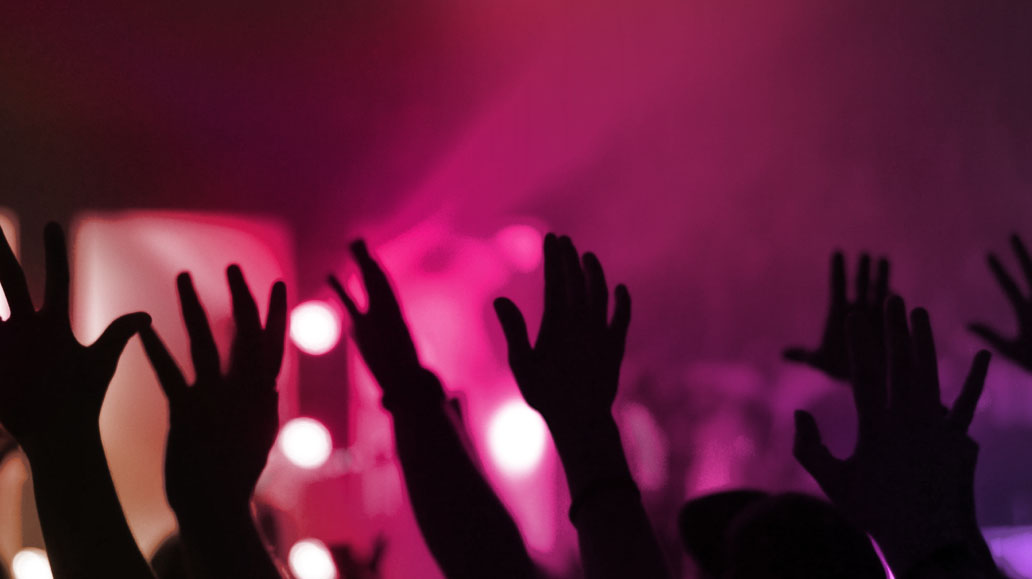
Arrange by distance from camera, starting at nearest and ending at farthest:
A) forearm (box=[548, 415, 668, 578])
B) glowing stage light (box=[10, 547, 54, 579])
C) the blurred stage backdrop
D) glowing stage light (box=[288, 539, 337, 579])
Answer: forearm (box=[548, 415, 668, 578]) < the blurred stage backdrop < glowing stage light (box=[10, 547, 54, 579]) < glowing stage light (box=[288, 539, 337, 579])

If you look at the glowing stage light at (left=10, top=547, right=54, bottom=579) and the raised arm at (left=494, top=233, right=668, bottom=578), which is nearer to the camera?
the raised arm at (left=494, top=233, right=668, bottom=578)

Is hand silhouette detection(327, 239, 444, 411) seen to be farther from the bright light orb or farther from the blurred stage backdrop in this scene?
the bright light orb

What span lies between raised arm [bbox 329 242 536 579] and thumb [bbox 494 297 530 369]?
0.13 meters

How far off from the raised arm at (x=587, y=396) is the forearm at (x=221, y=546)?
240mm

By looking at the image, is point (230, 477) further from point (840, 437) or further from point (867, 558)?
point (840, 437)

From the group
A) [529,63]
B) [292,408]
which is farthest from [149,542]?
[529,63]

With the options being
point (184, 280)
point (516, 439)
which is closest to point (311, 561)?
point (516, 439)

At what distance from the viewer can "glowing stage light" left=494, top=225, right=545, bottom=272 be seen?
2.06 m

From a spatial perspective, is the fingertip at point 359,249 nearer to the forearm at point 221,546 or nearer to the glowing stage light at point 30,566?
the forearm at point 221,546

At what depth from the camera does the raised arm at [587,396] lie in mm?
542

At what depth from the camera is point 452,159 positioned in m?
2.02

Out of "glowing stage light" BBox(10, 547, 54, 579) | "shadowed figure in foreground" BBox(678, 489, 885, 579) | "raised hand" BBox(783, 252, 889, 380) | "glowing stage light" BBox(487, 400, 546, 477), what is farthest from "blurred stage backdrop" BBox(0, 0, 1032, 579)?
"shadowed figure in foreground" BBox(678, 489, 885, 579)

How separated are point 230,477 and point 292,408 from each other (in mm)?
1758

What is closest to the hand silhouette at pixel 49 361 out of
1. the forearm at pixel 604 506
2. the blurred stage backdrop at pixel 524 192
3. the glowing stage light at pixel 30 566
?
the forearm at pixel 604 506
